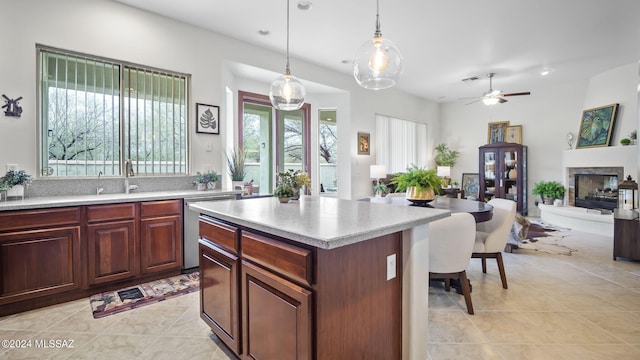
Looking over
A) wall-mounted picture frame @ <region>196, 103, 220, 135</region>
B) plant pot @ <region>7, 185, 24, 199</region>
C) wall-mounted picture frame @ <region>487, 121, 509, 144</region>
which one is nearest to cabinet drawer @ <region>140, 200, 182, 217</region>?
plant pot @ <region>7, 185, 24, 199</region>

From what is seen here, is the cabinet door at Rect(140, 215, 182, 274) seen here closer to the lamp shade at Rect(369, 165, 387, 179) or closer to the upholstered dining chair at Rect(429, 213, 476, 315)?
the upholstered dining chair at Rect(429, 213, 476, 315)

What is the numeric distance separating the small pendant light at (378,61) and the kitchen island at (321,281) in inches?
41.1

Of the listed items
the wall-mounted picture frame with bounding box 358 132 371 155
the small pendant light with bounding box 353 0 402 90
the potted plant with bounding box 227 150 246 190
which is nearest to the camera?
the small pendant light with bounding box 353 0 402 90

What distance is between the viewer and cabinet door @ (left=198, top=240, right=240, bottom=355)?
5.72 feet

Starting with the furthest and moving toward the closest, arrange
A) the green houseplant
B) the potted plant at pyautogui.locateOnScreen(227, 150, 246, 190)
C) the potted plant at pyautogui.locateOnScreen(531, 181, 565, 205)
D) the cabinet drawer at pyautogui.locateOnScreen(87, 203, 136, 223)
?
the green houseplant → the potted plant at pyautogui.locateOnScreen(531, 181, 565, 205) → the potted plant at pyautogui.locateOnScreen(227, 150, 246, 190) → the cabinet drawer at pyautogui.locateOnScreen(87, 203, 136, 223)

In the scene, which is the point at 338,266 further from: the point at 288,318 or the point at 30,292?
the point at 30,292

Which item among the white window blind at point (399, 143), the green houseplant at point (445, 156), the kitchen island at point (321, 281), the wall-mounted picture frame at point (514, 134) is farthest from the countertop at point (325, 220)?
the wall-mounted picture frame at point (514, 134)

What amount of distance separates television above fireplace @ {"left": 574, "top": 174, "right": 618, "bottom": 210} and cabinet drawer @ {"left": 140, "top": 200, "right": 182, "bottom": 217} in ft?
24.2

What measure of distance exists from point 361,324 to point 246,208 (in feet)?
3.36

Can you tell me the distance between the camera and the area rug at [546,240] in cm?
435

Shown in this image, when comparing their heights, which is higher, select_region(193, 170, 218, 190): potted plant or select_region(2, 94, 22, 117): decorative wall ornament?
select_region(2, 94, 22, 117): decorative wall ornament

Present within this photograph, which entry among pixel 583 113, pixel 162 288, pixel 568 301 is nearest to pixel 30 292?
pixel 162 288

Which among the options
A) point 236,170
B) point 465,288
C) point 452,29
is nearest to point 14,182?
point 236,170

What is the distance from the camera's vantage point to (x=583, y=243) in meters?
4.73
